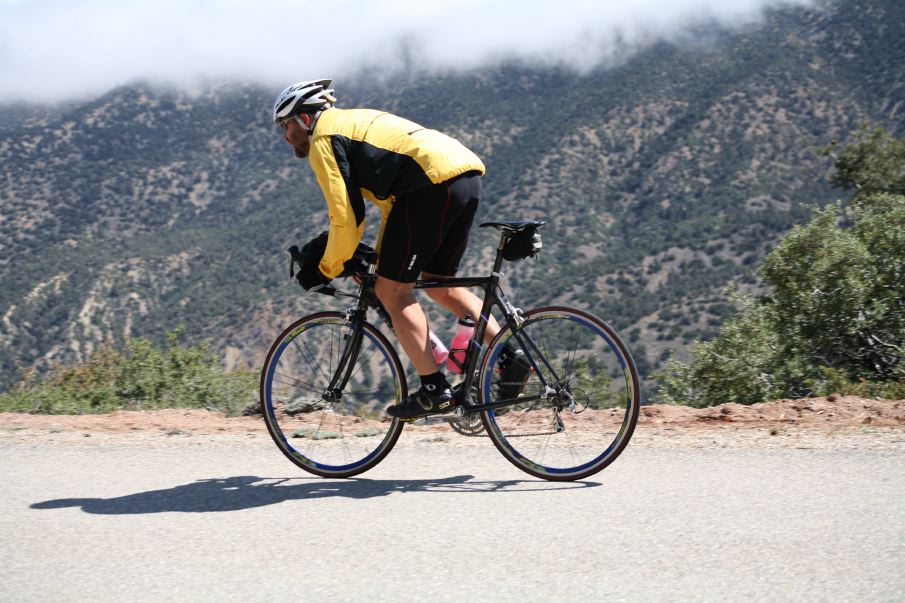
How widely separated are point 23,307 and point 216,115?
179 feet

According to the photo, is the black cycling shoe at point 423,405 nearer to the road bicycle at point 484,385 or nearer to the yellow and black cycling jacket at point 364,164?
the road bicycle at point 484,385

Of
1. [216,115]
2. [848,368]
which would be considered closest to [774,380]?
[848,368]

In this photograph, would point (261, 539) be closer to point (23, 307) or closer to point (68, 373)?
point (68, 373)

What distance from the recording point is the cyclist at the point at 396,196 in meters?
3.86

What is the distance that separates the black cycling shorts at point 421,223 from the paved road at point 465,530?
1.06 meters

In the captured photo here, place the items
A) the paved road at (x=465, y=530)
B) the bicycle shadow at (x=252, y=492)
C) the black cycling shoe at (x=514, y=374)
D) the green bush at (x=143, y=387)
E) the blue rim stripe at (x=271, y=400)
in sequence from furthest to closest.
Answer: the green bush at (x=143, y=387)
the blue rim stripe at (x=271, y=400)
the black cycling shoe at (x=514, y=374)
the bicycle shadow at (x=252, y=492)
the paved road at (x=465, y=530)

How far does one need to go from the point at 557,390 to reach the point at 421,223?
1075mm

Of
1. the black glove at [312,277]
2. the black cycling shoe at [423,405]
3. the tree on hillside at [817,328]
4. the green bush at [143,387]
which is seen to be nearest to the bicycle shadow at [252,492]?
the black cycling shoe at [423,405]

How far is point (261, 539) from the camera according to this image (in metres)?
3.30

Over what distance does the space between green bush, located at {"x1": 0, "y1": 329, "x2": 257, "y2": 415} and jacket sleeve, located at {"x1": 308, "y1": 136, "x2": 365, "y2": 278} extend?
322 cm

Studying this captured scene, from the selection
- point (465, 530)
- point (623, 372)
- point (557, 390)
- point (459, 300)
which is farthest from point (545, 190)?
point (465, 530)

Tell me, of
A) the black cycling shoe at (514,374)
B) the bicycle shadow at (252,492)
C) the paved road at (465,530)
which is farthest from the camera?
the black cycling shoe at (514,374)

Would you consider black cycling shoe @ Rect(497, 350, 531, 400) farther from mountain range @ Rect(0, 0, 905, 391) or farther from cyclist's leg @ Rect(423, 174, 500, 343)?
mountain range @ Rect(0, 0, 905, 391)

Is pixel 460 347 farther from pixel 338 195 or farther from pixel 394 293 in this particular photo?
pixel 338 195
